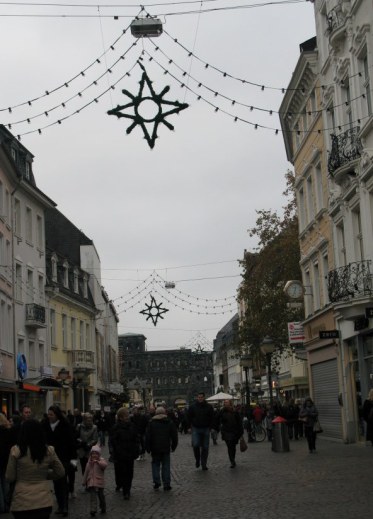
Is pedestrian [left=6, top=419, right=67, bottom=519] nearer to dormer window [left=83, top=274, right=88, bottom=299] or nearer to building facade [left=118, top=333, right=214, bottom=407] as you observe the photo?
dormer window [left=83, top=274, right=88, bottom=299]

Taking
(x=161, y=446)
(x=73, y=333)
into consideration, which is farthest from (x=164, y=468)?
(x=73, y=333)

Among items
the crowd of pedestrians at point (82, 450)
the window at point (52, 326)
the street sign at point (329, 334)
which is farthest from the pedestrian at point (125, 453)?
the window at point (52, 326)

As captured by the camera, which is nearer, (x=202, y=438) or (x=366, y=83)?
(x=202, y=438)

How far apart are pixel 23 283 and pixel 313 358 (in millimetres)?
15633

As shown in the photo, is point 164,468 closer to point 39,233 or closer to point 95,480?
point 95,480

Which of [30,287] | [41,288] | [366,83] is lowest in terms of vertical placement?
[30,287]

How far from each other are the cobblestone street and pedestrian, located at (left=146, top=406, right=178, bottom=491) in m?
0.29

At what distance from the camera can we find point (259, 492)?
15594mm

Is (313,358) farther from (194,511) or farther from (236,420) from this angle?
(194,511)

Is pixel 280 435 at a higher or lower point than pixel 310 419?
lower

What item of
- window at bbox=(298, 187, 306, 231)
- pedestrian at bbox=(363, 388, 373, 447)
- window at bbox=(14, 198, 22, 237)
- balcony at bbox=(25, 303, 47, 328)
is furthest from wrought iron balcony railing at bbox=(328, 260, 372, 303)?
window at bbox=(14, 198, 22, 237)

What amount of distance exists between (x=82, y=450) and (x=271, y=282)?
27.9 m

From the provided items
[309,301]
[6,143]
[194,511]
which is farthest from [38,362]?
[194,511]

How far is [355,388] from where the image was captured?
2855 cm
